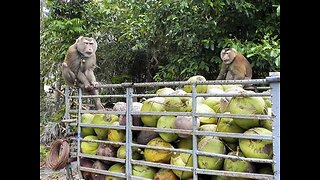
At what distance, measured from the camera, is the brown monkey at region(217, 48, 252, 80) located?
577 cm

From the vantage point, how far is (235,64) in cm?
587

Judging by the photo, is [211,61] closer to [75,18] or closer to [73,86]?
[73,86]

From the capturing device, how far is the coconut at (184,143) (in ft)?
9.67

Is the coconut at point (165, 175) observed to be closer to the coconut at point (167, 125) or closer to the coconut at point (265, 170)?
the coconut at point (167, 125)

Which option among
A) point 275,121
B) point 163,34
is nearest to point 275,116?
point 275,121

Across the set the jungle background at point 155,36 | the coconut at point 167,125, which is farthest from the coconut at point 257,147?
the jungle background at point 155,36

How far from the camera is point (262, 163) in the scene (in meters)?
2.49

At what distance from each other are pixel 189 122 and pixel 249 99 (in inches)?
19.0

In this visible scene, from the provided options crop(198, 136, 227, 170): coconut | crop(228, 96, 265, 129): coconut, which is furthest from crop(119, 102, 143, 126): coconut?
crop(228, 96, 265, 129): coconut

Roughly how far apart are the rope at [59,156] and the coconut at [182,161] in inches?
49.7

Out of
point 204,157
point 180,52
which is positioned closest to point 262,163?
point 204,157
